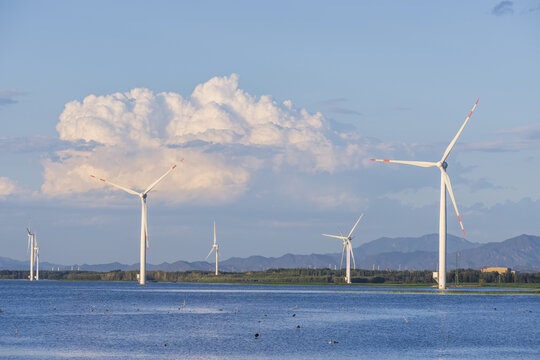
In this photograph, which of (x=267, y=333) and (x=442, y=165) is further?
(x=442, y=165)

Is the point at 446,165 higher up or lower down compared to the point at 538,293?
higher up

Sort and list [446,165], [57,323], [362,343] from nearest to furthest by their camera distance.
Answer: [362,343] → [57,323] → [446,165]

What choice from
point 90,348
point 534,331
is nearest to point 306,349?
point 90,348

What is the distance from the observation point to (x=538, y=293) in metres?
189

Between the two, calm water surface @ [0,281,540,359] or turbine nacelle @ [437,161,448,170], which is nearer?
calm water surface @ [0,281,540,359]

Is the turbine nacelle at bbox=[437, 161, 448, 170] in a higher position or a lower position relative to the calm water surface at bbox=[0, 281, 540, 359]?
higher

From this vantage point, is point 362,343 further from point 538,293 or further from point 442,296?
point 538,293

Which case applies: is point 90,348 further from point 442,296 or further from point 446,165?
point 442,296

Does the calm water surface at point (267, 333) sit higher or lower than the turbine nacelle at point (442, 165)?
lower

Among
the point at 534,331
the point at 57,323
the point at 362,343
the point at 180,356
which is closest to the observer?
the point at 180,356

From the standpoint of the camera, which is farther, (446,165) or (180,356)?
(446,165)

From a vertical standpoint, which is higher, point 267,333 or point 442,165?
point 442,165

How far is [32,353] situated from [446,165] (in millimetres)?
106874

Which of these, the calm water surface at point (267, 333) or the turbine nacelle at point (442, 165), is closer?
the calm water surface at point (267, 333)
